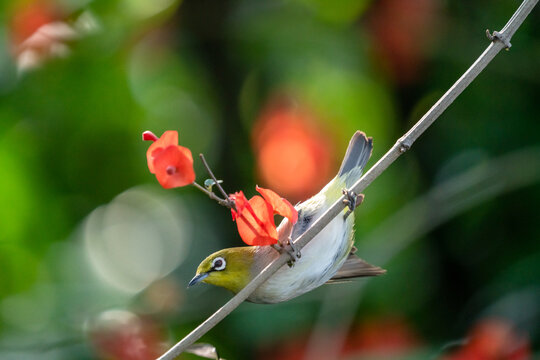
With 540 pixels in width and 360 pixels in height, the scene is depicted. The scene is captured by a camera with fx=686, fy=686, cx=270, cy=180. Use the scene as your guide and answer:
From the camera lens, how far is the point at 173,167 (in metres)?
0.74

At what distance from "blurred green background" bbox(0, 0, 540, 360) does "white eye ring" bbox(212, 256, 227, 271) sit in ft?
2.33

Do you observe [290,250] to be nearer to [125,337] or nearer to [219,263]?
[219,263]

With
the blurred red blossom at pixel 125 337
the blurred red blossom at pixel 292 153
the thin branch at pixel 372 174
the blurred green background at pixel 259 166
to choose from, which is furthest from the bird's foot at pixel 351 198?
the blurred red blossom at pixel 292 153

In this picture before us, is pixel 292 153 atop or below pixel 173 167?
atop

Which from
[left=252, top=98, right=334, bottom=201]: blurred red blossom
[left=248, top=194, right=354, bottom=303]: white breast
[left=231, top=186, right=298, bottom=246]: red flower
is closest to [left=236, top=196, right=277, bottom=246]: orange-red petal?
[left=231, top=186, right=298, bottom=246]: red flower

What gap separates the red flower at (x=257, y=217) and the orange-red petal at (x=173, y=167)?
74mm

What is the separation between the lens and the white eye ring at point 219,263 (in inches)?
38.2

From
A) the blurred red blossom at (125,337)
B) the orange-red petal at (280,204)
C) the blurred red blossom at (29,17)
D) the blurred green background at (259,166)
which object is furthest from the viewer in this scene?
the blurred red blossom at (29,17)

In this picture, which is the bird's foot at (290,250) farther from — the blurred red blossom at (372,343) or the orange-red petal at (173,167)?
the blurred red blossom at (372,343)

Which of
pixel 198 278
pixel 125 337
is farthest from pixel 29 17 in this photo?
pixel 198 278

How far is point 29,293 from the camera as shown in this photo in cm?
234

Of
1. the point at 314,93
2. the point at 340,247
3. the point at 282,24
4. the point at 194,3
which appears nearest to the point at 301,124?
the point at 314,93

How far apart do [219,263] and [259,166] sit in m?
1.17

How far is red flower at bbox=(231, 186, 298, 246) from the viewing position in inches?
30.9
